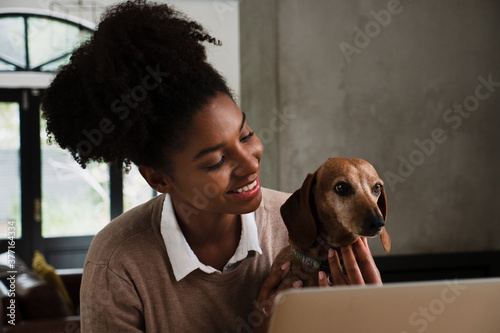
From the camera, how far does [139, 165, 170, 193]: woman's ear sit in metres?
1.17

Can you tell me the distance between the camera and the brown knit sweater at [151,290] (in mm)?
1138

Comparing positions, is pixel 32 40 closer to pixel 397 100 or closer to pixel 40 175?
pixel 40 175

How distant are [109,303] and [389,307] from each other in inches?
27.4

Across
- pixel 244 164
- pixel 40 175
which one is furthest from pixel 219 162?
pixel 40 175

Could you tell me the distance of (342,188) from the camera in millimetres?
1127

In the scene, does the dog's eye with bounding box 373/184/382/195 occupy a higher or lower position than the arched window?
lower

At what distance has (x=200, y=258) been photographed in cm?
122

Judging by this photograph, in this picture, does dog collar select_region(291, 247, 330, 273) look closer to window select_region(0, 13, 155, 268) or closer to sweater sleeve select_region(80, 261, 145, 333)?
sweater sleeve select_region(80, 261, 145, 333)

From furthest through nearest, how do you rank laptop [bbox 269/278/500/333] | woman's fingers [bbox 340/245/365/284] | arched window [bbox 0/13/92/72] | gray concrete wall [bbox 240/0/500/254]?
1. arched window [bbox 0/13/92/72]
2. gray concrete wall [bbox 240/0/500/254]
3. woman's fingers [bbox 340/245/365/284]
4. laptop [bbox 269/278/500/333]

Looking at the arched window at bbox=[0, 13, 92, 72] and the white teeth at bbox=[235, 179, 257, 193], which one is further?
the arched window at bbox=[0, 13, 92, 72]

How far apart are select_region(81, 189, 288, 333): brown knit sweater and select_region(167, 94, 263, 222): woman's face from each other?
18 centimetres

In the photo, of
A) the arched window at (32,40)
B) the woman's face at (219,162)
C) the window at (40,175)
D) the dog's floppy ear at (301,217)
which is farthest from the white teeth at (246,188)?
the arched window at (32,40)

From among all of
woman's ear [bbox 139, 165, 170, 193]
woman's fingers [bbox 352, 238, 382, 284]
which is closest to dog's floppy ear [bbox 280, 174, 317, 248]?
woman's fingers [bbox 352, 238, 382, 284]

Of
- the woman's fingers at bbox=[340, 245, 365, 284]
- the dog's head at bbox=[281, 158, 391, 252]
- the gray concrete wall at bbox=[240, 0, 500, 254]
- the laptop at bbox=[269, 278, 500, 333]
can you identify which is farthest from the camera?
the gray concrete wall at bbox=[240, 0, 500, 254]
